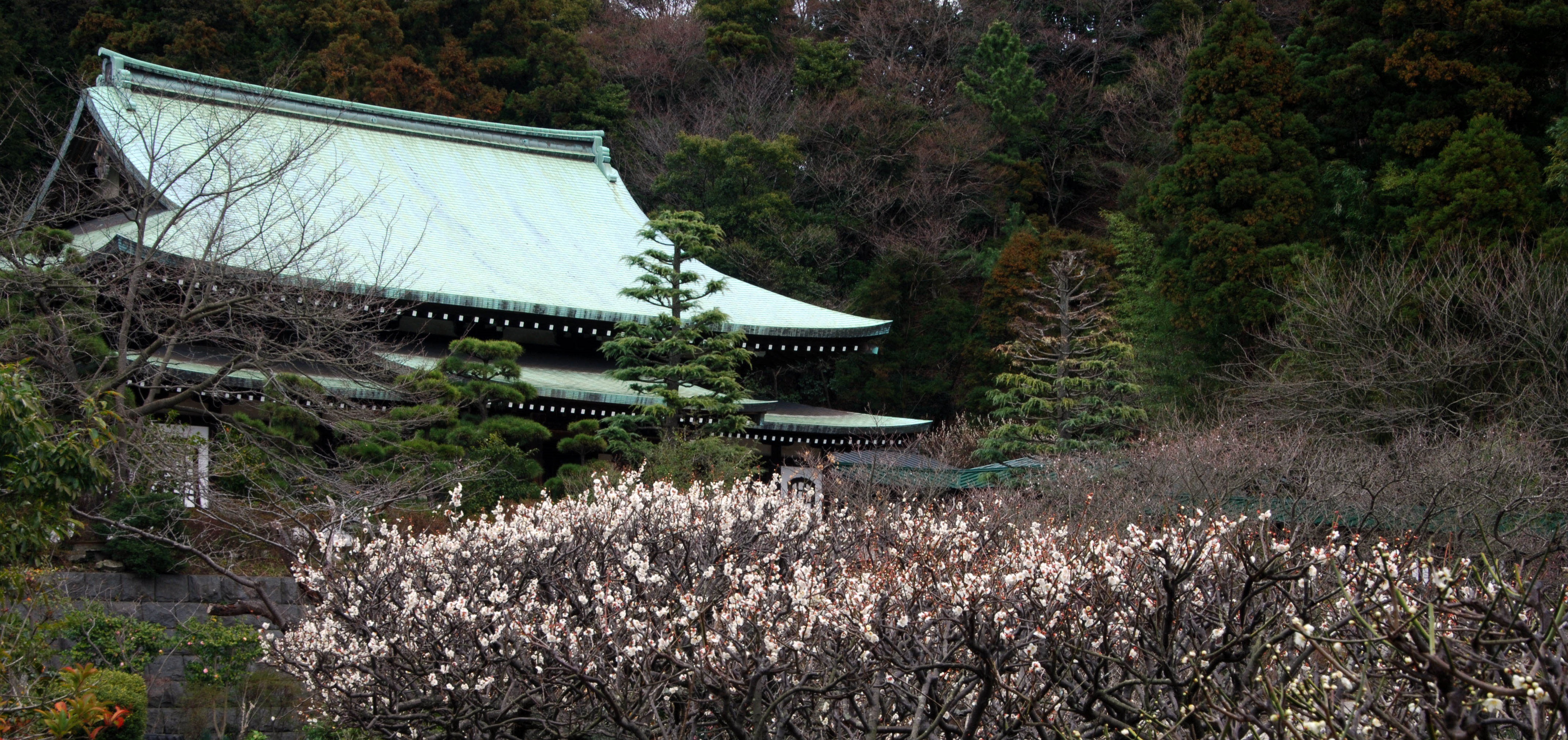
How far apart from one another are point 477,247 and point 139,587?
24.7ft

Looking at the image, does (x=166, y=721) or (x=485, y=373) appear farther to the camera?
(x=485, y=373)

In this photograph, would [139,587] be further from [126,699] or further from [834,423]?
[834,423]

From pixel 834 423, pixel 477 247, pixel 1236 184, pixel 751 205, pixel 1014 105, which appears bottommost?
pixel 834 423

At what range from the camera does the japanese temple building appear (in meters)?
14.0

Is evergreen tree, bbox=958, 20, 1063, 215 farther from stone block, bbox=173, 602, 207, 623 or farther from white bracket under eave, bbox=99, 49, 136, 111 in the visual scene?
stone block, bbox=173, 602, 207, 623

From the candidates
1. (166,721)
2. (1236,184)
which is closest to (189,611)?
(166,721)

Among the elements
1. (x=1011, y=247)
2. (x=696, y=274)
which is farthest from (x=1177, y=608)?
(x=1011, y=247)

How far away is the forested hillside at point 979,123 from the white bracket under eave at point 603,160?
2605 mm

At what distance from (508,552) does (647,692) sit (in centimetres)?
230

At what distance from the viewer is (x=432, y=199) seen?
59.4 feet

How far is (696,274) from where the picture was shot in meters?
13.4

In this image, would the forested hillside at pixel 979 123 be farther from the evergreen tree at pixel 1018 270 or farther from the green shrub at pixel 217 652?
the green shrub at pixel 217 652

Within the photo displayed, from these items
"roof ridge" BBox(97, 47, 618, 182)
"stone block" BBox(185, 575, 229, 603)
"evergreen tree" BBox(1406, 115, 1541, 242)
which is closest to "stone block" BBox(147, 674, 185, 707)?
"stone block" BBox(185, 575, 229, 603)

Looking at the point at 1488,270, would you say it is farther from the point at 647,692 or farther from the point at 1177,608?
the point at 647,692
